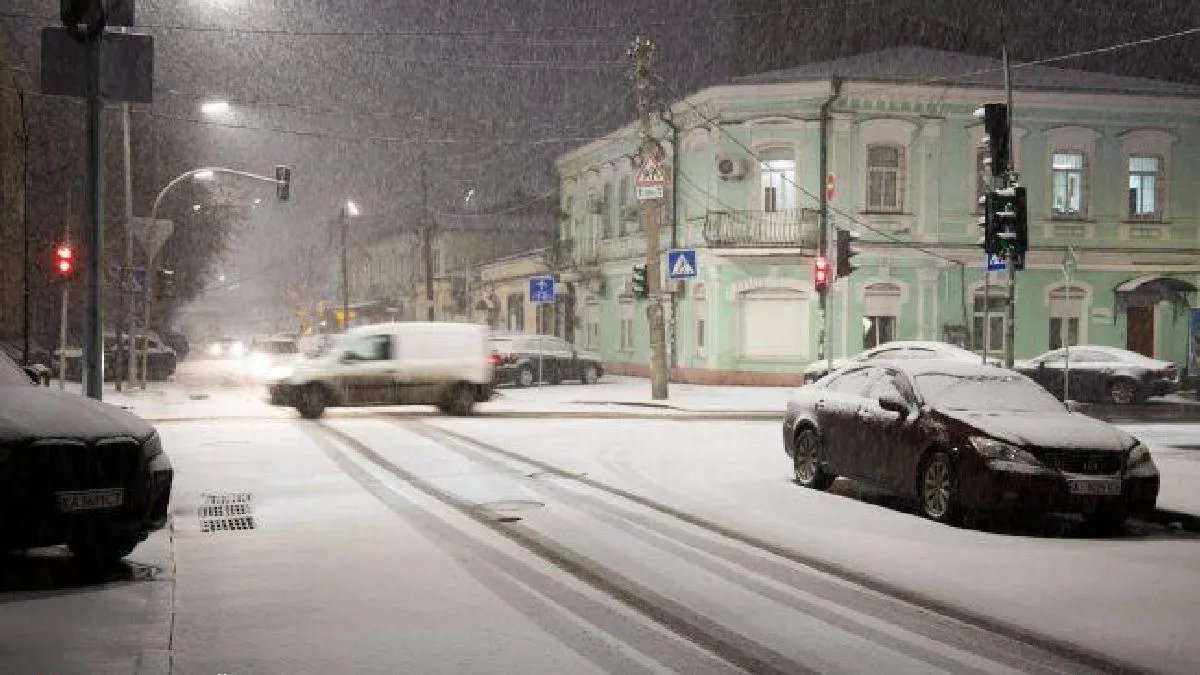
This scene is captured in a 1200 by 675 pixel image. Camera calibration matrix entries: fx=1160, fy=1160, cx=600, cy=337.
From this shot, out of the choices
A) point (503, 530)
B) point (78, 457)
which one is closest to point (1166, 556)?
point (503, 530)

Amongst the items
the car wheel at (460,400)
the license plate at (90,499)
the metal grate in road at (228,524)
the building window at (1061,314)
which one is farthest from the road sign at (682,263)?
the license plate at (90,499)

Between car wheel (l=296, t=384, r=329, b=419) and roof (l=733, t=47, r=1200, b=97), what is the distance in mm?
17742

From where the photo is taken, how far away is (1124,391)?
2880cm

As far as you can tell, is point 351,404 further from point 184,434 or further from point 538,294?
point 538,294

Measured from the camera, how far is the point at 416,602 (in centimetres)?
722

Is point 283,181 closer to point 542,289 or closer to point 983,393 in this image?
point 542,289

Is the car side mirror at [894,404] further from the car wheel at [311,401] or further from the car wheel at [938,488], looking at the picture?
the car wheel at [311,401]

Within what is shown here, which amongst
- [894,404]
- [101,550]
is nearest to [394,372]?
[894,404]

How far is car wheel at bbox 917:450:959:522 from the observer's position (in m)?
10.6

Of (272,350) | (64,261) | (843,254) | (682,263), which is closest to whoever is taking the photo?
(64,261)

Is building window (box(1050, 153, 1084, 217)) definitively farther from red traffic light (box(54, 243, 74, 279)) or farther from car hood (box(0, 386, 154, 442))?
car hood (box(0, 386, 154, 442))

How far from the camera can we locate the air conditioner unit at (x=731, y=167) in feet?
114

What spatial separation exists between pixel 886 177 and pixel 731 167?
4695 mm

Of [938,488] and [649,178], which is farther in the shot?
[649,178]
